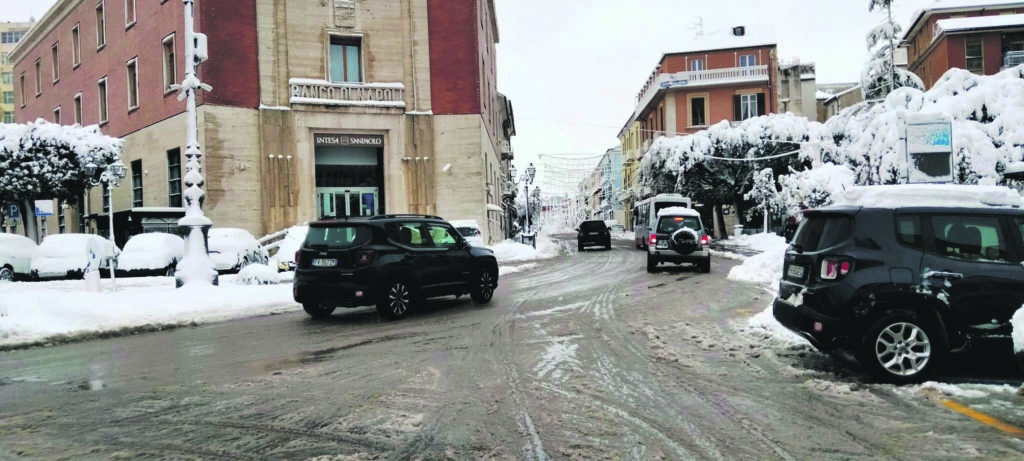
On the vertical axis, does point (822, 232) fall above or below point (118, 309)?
above

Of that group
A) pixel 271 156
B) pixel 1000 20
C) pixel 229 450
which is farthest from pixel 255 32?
pixel 1000 20

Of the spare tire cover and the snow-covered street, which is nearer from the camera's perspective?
the snow-covered street

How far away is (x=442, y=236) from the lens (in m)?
11.9

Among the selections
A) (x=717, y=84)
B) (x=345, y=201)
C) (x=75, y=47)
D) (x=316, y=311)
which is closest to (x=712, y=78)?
(x=717, y=84)

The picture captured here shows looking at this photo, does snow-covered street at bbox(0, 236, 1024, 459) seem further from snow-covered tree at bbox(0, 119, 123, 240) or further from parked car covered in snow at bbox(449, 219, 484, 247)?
snow-covered tree at bbox(0, 119, 123, 240)

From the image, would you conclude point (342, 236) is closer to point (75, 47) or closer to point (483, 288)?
point (483, 288)

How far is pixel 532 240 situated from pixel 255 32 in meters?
18.1

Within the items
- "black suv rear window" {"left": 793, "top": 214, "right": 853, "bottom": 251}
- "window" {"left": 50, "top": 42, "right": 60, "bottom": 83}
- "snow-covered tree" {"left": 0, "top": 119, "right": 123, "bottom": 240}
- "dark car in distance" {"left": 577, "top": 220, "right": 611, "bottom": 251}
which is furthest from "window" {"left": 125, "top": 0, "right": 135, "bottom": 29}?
"black suv rear window" {"left": 793, "top": 214, "right": 853, "bottom": 251}

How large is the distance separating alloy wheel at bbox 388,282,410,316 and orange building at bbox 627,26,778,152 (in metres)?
48.2

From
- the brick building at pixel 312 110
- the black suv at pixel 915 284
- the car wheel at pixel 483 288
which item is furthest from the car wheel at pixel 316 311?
the brick building at pixel 312 110

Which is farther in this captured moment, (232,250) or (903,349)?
(232,250)

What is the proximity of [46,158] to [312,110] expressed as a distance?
1185cm

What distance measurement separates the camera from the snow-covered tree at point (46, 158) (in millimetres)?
27906

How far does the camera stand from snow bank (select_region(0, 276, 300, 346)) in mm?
9359
